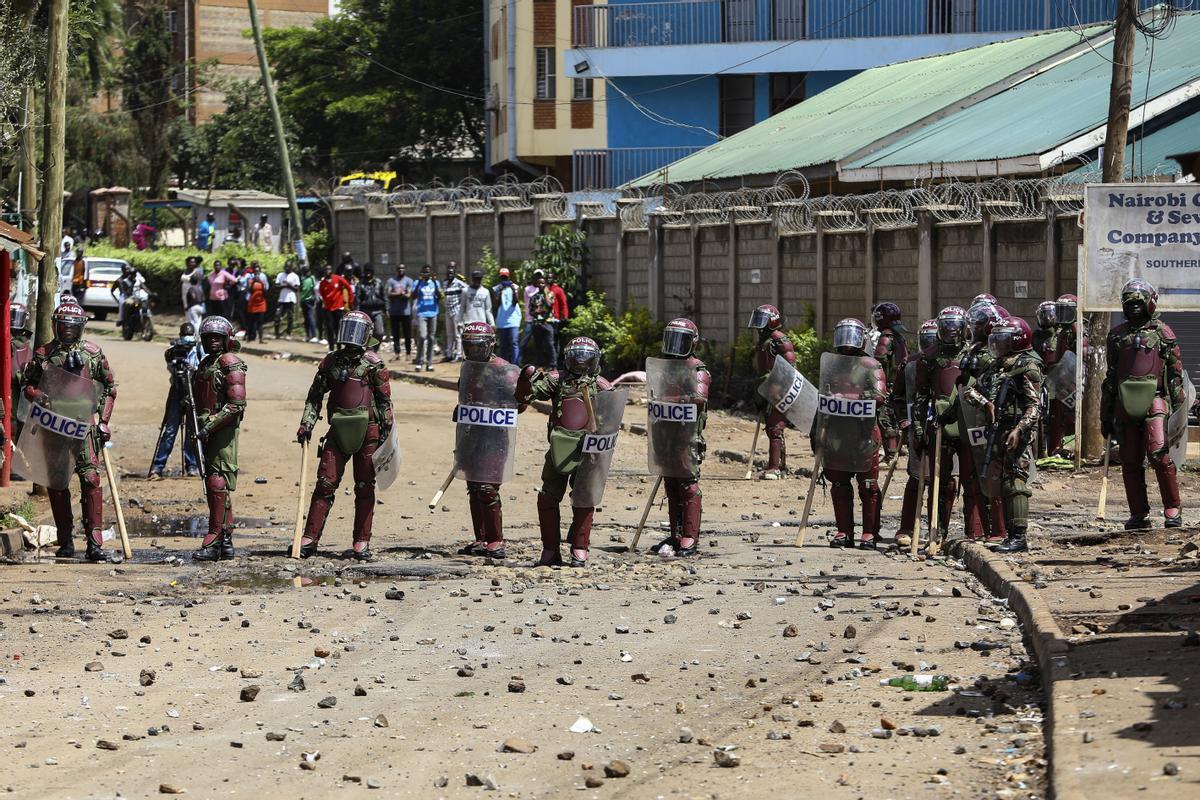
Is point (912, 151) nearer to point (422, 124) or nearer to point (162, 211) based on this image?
point (422, 124)

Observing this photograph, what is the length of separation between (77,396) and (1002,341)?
22.0 ft

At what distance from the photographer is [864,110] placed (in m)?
32.2

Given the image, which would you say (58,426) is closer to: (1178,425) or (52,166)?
(52,166)

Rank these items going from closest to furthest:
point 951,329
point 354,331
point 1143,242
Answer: point 354,331 < point 951,329 < point 1143,242

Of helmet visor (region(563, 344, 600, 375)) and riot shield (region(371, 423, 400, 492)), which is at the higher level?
helmet visor (region(563, 344, 600, 375))

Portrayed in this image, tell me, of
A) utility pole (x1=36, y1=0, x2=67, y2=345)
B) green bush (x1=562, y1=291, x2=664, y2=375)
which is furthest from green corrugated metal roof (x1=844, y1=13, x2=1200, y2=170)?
utility pole (x1=36, y1=0, x2=67, y2=345)

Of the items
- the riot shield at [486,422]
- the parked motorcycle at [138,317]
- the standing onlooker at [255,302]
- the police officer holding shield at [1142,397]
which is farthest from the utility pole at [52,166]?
the parked motorcycle at [138,317]

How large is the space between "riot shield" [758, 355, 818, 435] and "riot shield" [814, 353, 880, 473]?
95 centimetres

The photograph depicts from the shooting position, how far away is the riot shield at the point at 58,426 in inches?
539

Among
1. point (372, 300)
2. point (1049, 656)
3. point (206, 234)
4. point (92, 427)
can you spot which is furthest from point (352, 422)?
point (206, 234)

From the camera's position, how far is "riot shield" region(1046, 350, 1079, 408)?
1862cm

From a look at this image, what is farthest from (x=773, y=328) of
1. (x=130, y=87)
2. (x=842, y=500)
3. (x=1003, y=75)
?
(x=130, y=87)

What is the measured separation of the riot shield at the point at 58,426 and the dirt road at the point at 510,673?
797mm

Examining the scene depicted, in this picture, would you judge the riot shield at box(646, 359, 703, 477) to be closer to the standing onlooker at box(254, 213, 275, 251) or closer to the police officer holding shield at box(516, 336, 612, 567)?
the police officer holding shield at box(516, 336, 612, 567)
